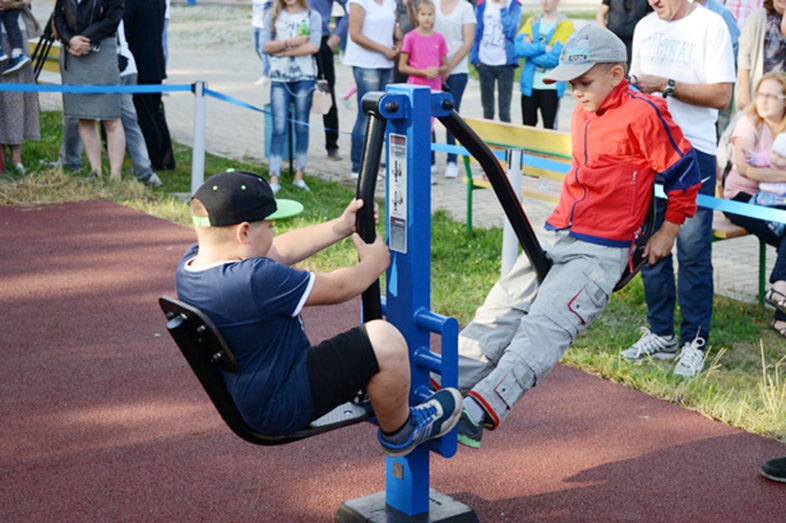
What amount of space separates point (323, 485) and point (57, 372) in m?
1.87

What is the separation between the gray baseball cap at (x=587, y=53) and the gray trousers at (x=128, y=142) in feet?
20.3

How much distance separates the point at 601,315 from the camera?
259 inches

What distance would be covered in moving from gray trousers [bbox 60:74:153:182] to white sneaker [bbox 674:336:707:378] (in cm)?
581

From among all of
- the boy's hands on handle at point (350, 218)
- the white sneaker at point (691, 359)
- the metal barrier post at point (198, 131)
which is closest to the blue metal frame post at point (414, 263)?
the boy's hands on handle at point (350, 218)

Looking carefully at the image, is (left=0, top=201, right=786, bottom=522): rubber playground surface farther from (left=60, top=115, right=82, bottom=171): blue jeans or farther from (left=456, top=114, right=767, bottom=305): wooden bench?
(left=60, top=115, right=82, bottom=171): blue jeans

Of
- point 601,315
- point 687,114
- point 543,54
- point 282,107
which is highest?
point 543,54

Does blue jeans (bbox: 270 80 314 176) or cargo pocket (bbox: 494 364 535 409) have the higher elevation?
blue jeans (bbox: 270 80 314 176)

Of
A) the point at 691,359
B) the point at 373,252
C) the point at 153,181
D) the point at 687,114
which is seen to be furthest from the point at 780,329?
the point at 153,181

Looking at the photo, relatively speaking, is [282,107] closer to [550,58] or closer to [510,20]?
[550,58]

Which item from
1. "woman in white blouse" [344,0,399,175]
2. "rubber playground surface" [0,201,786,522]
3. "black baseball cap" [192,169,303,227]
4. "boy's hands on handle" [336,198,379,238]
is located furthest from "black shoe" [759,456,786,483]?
"woman in white blouse" [344,0,399,175]

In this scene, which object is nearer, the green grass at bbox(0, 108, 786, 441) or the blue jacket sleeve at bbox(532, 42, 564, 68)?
the green grass at bbox(0, 108, 786, 441)

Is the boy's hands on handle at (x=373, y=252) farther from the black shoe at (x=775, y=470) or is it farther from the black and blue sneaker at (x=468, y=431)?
the black shoe at (x=775, y=470)

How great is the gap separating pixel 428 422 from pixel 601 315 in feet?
10.8

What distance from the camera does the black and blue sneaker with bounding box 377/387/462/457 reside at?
3484 mm
